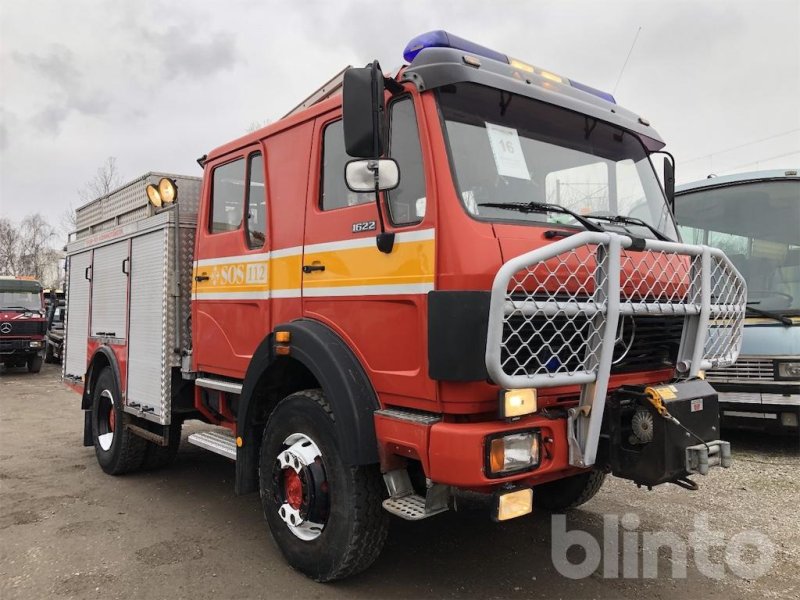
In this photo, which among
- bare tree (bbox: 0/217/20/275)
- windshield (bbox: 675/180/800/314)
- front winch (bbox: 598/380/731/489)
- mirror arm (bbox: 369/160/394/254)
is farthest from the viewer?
bare tree (bbox: 0/217/20/275)

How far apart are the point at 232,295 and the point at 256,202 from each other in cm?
68

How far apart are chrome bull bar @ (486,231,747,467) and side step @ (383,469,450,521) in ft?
2.16

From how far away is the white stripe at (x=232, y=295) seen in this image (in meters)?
3.96

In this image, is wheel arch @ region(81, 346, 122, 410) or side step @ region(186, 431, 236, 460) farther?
wheel arch @ region(81, 346, 122, 410)

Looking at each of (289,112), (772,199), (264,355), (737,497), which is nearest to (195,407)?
(264,355)

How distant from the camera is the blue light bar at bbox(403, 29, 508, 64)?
9.80 feet

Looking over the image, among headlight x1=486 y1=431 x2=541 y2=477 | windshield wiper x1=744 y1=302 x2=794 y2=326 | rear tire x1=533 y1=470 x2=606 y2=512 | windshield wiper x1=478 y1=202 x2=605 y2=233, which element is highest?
windshield wiper x1=478 y1=202 x2=605 y2=233

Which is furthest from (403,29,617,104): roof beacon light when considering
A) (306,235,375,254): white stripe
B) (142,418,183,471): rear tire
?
(142,418,183,471): rear tire

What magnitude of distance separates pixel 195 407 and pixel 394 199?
291cm

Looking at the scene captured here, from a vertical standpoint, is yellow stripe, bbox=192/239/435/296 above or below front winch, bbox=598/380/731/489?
above

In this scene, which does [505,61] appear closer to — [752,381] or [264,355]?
[264,355]

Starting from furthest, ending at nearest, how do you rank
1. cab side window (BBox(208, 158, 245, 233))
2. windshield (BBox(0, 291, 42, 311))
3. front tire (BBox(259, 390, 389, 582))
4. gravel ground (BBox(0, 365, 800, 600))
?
windshield (BBox(0, 291, 42, 311)), cab side window (BBox(208, 158, 245, 233)), gravel ground (BBox(0, 365, 800, 600)), front tire (BBox(259, 390, 389, 582))

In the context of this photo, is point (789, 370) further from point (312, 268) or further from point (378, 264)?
point (312, 268)

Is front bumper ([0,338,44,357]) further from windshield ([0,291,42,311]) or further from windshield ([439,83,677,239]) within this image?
windshield ([439,83,677,239])
